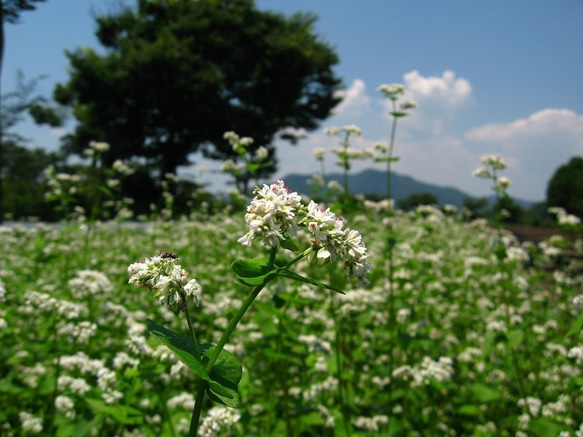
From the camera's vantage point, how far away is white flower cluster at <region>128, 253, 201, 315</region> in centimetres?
128

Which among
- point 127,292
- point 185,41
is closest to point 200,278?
point 127,292

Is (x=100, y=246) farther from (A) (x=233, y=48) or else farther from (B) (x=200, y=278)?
(A) (x=233, y=48)

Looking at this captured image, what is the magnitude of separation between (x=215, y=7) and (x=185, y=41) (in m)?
4.39

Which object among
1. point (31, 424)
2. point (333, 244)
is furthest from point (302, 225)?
point (31, 424)

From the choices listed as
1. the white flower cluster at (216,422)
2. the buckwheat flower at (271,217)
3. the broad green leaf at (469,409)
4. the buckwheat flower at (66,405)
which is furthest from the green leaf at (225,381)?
the broad green leaf at (469,409)

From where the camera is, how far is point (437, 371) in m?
3.29

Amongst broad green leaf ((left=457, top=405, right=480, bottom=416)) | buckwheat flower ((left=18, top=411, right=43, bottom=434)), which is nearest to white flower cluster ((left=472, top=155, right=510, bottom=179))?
broad green leaf ((left=457, top=405, right=480, bottom=416))

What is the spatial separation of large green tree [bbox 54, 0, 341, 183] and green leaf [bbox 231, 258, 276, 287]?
27.3 metres

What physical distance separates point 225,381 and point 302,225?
0.55 meters

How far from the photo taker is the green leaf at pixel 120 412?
222cm

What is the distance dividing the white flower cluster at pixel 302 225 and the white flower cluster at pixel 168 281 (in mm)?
257

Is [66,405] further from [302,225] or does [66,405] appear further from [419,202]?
[419,202]

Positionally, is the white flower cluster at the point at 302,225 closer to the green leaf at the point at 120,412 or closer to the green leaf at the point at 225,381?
the green leaf at the point at 225,381

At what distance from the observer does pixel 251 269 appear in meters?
1.29
